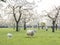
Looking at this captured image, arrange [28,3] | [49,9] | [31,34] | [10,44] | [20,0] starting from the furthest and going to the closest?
1. [49,9]
2. [28,3]
3. [20,0]
4. [31,34]
5. [10,44]

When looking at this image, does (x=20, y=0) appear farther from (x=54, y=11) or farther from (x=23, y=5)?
(x=54, y=11)

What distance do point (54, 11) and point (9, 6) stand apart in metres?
13.8

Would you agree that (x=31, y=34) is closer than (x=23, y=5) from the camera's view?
Yes

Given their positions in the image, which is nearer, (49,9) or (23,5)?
(23,5)

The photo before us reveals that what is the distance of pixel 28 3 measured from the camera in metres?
59.3

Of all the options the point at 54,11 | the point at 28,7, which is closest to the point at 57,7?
the point at 54,11

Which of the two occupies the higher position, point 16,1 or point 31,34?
point 16,1

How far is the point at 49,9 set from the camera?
64375 millimetres

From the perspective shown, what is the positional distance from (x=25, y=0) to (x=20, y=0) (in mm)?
2746

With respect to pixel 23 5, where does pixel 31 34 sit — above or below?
below

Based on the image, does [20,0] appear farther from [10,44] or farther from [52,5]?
[10,44]

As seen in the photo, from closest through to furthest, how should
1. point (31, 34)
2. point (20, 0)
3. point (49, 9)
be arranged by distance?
point (31, 34), point (20, 0), point (49, 9)

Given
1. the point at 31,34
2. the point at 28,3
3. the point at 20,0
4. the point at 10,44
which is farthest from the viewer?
the point at 28,3

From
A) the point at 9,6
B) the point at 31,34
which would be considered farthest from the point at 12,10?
the point at 31,34
